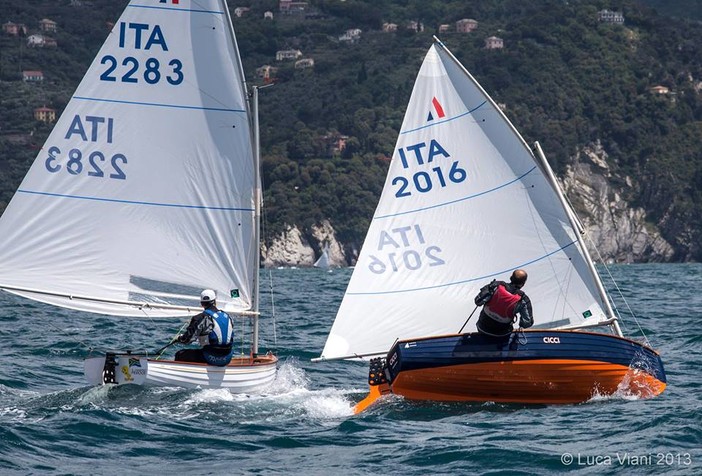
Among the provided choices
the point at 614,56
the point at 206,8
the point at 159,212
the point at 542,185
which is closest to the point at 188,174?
the point at 159,212

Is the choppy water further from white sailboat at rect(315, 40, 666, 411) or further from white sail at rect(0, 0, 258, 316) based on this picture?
white sail at rect(0, 0, 258, 316)

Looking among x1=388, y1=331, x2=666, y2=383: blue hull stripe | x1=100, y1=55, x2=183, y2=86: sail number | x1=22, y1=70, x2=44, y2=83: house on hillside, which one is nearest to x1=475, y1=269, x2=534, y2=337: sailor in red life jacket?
x1=388, y1=331, x2=666, y2=383: blue hull stripe

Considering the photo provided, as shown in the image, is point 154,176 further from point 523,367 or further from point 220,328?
point 523,367

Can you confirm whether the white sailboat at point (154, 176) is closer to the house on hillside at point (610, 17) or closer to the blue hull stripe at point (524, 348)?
the blue hull stripe at point (524, 348)

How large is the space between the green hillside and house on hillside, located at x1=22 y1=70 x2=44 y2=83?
147 cm

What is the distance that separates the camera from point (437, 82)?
18172 millimetres

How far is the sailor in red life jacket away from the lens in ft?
52.8

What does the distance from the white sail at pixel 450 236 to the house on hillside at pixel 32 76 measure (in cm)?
17658

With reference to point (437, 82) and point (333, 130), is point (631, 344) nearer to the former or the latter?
point (437, 82)

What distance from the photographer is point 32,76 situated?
188 m

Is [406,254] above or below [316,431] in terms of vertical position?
above

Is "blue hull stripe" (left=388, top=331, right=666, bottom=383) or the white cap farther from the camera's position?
the white cap

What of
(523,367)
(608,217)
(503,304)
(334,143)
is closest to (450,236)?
(503,304)

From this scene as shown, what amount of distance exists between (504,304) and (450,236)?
2185 mm
